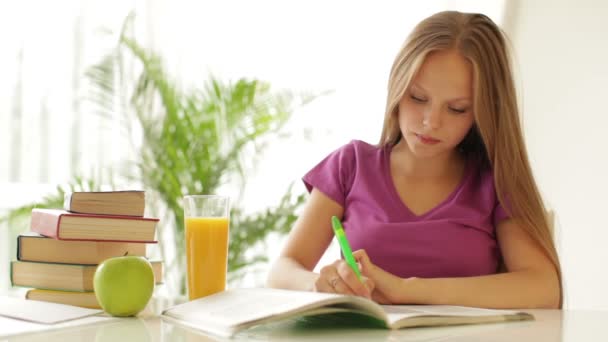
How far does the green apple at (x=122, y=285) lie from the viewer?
48.4 inches

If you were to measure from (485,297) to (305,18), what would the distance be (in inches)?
110

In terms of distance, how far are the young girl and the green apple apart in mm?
406

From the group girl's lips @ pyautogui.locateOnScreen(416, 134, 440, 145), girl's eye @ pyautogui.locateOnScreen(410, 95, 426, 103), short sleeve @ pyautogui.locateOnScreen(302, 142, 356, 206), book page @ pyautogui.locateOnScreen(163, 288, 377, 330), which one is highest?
girl's eye @ pyautogui.locateOnScreen(410, 95, 426, 103)

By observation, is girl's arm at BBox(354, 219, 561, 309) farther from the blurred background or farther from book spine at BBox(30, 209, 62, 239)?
the blurred background

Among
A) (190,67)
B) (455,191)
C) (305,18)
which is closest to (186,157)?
(190,67)

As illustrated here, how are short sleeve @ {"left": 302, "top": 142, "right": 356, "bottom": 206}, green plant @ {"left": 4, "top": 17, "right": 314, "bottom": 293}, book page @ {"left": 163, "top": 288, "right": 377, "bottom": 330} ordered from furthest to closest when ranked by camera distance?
green plant @ {"left": 4, "top": 17, "right": 314, "bottom": 293}, short sleeve @ {"left": 302, "top": 142, "right": 356, "bottom": 206}, book page @ {"left": 163, "top": 288, "right": 377, "bottom": 330}

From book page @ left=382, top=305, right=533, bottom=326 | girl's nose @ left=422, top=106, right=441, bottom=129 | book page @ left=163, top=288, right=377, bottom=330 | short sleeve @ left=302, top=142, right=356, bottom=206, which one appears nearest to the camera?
book page @ left=163, top=288, right=377, bottom=330

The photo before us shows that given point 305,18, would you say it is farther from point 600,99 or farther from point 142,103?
point 600,99

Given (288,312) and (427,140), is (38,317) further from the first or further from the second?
(427,140)

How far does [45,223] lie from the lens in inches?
54.2

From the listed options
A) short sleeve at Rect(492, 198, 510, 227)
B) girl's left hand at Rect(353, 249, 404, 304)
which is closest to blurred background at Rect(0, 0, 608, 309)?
short sleeve at Rect(492, 198, 510, 227)

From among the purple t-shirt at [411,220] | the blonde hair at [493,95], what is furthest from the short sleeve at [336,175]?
the blonde hair at [493,95]

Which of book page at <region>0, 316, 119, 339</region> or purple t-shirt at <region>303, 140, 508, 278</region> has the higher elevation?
purple t-shirt at <region>303, 140, 508, 278</region>

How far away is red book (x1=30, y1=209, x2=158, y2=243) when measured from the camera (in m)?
1.32
